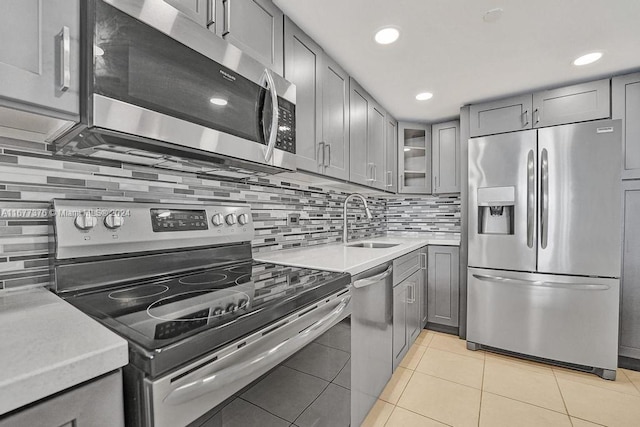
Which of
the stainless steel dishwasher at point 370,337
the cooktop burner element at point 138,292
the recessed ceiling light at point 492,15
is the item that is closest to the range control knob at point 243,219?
the cooktop burner element at point 138,292

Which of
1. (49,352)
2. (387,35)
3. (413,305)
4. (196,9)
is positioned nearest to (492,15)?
(387,35)

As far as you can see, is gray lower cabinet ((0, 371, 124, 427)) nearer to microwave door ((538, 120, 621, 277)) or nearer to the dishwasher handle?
the dishwasher handle

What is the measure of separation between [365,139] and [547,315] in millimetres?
1979

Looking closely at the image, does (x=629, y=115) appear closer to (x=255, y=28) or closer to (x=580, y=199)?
(x=580, y=199)

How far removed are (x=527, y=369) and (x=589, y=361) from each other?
Result: 407 mm

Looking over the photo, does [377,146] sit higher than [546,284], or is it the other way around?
[377,146]

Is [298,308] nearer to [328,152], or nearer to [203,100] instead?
[203,100]

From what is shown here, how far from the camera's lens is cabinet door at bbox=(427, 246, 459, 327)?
2.78 metres

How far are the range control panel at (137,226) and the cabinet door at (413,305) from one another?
1.47 meters

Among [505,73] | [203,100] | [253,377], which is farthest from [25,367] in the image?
[505,73]

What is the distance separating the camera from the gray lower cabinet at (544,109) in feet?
7.25

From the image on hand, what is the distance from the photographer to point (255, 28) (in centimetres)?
130

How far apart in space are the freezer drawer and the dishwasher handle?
1185mm

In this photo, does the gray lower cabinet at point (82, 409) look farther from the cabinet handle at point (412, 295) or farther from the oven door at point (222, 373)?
the cabinet handle at point (412, 295)
